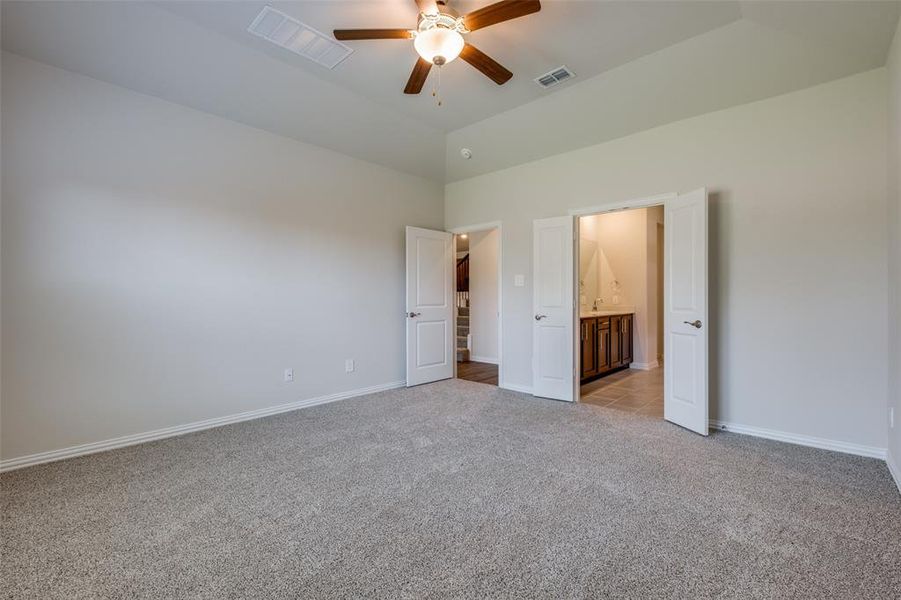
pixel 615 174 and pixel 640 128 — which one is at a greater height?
pixel 640 128

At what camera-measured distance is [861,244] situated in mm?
2906

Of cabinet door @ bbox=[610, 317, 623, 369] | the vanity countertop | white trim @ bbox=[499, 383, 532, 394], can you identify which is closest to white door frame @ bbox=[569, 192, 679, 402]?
white trim @ bbox=[499, 383, 532, 394]

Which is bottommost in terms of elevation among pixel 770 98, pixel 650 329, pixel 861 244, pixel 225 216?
pixel 650 329

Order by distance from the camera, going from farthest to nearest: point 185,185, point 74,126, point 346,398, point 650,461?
point 346,398, point 185,185, point 74,126, point 650,461

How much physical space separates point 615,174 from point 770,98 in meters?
1.33

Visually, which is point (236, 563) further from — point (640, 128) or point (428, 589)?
point (640, 128)

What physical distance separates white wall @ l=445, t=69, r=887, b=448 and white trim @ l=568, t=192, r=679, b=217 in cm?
8

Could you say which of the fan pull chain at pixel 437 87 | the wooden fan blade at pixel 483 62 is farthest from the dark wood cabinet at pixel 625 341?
the wooden fan blade at pixel 483 62

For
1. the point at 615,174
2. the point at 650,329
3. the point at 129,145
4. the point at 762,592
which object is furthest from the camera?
the point at 650,329

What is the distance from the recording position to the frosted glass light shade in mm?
2336

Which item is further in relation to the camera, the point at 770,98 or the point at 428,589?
the point at 770,98

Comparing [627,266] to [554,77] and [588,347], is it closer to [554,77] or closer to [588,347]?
[588,347]

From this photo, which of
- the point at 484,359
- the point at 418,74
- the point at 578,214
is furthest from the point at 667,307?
the point at 484,359

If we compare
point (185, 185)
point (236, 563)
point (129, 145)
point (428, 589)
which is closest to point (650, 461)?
point (428, 589)
